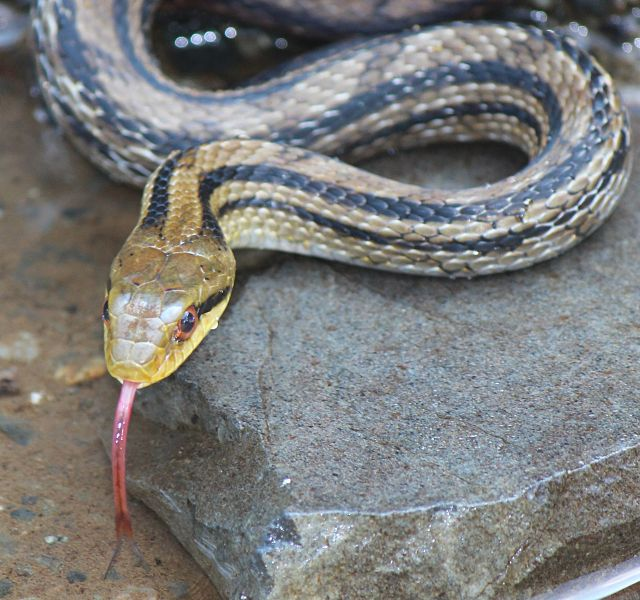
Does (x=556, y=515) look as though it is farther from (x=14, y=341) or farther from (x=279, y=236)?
(x=14, y=341)

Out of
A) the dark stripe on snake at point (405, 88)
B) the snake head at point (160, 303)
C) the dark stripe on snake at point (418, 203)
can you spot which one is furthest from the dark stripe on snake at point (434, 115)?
the snake head at point (160, 303)

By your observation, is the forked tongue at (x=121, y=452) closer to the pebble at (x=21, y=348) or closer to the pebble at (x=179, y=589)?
the pebble at (x=179, y=589)

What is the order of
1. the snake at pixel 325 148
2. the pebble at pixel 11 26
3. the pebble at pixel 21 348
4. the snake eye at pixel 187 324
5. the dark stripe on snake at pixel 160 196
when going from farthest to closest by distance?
the pebble at pixel 11 26 < the pebble at pixel 21 348 < the dark stripe on snake at pixel 160 196 < the snake at pixel 325 148 < the snake eye at pixel 187 324

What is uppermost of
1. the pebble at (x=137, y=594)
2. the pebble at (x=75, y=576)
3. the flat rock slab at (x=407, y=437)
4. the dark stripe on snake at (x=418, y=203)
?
the dark stripe on snake at (x=418, y=203)

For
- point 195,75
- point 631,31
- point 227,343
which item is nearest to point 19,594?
point 227,343

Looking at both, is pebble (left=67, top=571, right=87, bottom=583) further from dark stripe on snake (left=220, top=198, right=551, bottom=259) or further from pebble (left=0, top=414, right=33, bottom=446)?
dark stripe on snake (left=220, top=198, right=551, bottom=259)

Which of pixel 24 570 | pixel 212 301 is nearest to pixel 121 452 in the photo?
pixel 24 570

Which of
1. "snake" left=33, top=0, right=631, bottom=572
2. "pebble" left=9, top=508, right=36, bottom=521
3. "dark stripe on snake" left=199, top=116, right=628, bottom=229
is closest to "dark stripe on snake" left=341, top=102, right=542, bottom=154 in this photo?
"snake" left=33, top=0, right=631, bottom=572
